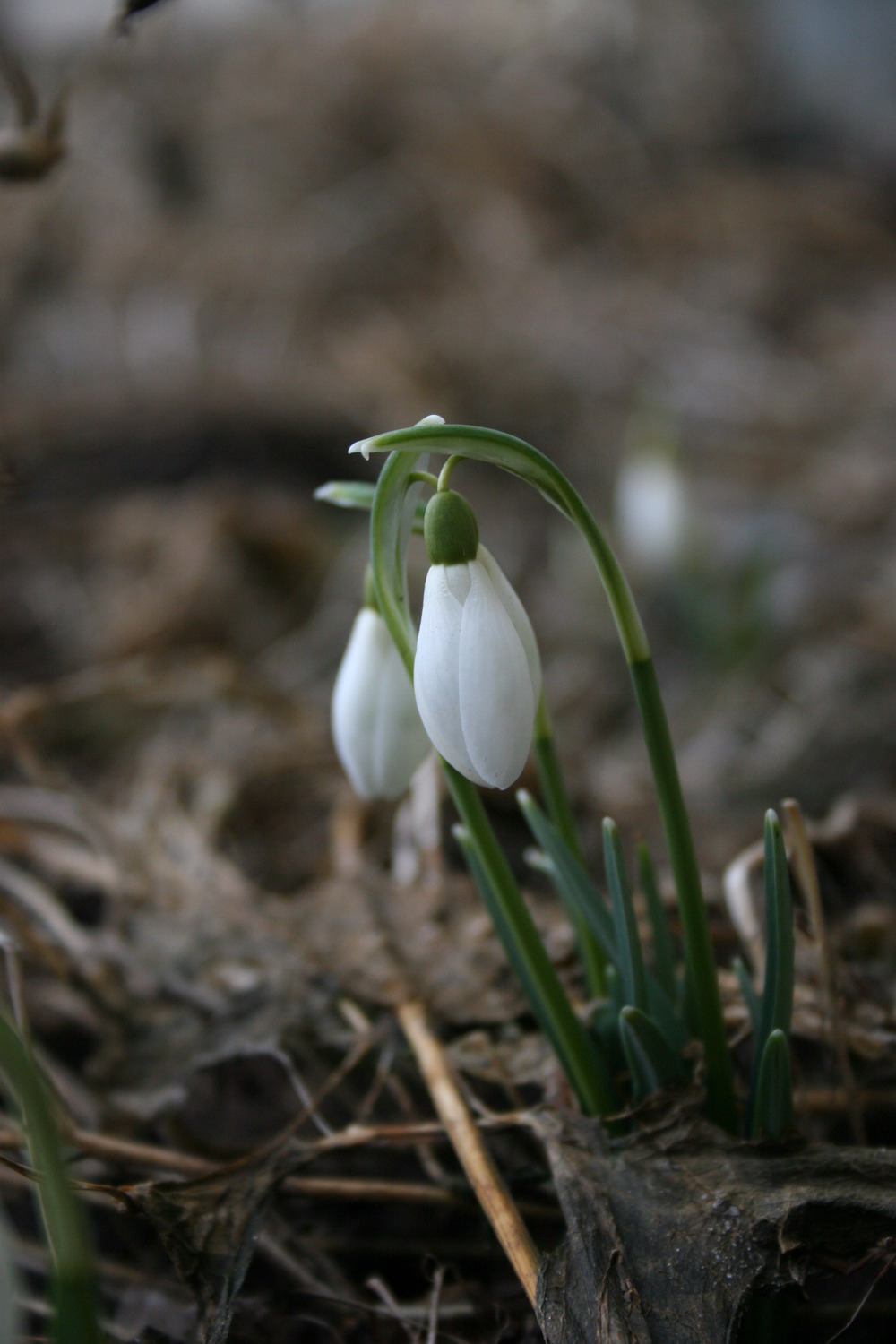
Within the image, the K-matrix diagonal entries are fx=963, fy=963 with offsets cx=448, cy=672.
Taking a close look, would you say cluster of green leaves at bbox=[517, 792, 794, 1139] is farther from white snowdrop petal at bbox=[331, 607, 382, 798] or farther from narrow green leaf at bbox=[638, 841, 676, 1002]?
white snowdrop petal at bbox=[331, 607, 382, 798]

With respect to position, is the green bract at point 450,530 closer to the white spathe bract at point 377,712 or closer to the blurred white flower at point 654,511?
the white spathe bract at point 377,712

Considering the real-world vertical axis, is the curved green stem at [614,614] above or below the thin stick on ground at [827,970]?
above

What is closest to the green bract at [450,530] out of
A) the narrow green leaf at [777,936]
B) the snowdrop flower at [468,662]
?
the snowdrop flower at [468,662]

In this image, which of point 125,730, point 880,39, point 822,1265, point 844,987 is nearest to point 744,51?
point 880,39

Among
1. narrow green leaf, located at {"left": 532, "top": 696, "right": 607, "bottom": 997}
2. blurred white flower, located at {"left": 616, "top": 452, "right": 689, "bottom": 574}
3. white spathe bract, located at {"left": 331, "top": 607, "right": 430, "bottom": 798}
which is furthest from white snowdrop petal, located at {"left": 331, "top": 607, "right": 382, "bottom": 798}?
blurred white flower, located at {"left": 616, "top": 452, "right": 689, "bottom": 574}

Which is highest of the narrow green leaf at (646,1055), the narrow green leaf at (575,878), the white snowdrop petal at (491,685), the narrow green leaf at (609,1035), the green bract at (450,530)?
the green bract at (450,530)

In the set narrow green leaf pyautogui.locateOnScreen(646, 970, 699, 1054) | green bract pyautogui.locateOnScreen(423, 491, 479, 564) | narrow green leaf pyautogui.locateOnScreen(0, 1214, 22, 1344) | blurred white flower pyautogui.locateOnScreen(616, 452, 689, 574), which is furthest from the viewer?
blurred white flower pyautogui.locateOnScreen(616, 452, 689, 574)

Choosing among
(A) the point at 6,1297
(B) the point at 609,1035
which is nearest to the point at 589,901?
(B) the point at 609,1035
